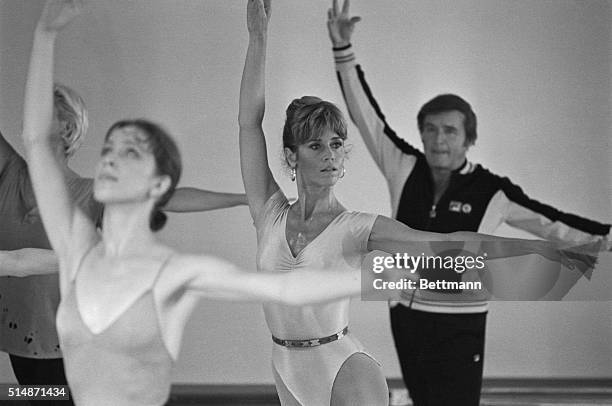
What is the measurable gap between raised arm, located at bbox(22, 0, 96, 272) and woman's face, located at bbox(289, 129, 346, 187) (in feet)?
2.31

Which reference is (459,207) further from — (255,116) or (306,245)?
(255,116)

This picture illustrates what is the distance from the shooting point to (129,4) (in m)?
2.61

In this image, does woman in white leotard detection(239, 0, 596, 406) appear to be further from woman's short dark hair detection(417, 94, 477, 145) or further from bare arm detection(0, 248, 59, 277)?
bare arm detection(0, 248, 59, 277)

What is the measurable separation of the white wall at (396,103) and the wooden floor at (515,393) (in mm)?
34

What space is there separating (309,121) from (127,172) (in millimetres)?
608

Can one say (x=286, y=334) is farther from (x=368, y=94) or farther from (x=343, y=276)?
(x=368, y=94)

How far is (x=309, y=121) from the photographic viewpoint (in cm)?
251

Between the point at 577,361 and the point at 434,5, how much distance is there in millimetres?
1277

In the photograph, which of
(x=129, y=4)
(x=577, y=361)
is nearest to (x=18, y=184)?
(x=129, y=4)

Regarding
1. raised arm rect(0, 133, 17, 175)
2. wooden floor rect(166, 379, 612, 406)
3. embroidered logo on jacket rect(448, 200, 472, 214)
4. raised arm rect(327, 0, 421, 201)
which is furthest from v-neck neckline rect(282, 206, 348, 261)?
raised arm rect(0, 133, 17, 175)

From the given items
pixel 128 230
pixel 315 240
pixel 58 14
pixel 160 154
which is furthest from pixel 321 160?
pixel 58 14

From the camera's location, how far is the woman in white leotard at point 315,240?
245 centimetres

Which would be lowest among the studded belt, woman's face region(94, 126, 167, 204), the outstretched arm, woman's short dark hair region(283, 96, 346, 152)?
the studded belt

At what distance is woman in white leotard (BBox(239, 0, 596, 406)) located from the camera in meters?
2.45
